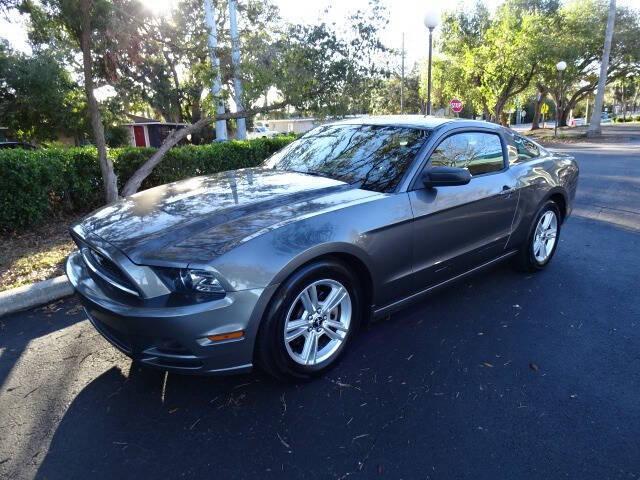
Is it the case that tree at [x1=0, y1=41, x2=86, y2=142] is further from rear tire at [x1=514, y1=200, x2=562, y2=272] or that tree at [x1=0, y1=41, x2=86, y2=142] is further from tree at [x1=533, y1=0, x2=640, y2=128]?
tree at [x1=533, y1=0, x2=640, y2=128]

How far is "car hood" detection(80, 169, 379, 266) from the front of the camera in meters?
2.45

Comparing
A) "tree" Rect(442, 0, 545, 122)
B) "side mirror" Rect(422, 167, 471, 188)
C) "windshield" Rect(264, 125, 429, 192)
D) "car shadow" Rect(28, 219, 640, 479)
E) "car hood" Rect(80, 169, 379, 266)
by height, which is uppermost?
"tree" Rect(442, 0, 545, 122)

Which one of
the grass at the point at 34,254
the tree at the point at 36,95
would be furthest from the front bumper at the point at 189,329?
the tree at the point at 36,95

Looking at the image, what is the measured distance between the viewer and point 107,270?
265 cm

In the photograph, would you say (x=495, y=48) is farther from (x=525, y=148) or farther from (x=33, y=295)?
(x=33, y=295)

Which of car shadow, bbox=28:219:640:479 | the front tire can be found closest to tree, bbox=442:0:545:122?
car shadow, bbox=28:219:640:479

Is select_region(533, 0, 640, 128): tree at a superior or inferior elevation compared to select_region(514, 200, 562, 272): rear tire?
superior

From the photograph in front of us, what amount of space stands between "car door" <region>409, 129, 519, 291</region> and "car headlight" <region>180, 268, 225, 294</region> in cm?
144

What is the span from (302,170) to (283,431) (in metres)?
2.07

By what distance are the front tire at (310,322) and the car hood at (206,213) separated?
38 centimetres

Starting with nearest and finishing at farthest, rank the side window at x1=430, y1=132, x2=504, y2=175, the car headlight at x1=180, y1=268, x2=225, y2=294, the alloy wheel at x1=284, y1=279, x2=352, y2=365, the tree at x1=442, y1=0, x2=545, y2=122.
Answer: the car headlight at x1=180, y1=268, x2=225, y2=294, the alloy wheel at x1=284, y1=279, x2=352, y2=365, the side window at x1=430, y1=132, x2=504, y2=175, the tree at x1=442, y1=0, x2=545, y2=122

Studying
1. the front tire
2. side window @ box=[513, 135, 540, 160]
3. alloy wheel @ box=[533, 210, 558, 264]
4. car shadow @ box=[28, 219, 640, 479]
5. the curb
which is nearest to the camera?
car shadow @ box=[28, 219, 640, 479]

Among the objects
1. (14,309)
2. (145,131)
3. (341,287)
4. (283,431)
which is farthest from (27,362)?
(145,131)

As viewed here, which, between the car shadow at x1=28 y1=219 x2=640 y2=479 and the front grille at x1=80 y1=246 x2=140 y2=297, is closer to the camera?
the car shadow at x1=28 y1=219 x2=640 y2=479
